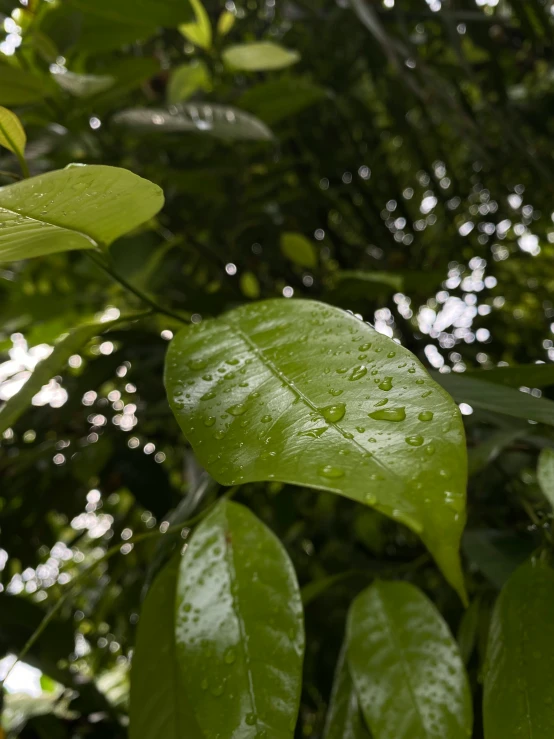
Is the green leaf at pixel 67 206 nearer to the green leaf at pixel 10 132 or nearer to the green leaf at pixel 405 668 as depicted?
the green leaf at pixel 10 132

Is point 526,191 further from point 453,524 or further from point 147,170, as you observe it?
point 453,524

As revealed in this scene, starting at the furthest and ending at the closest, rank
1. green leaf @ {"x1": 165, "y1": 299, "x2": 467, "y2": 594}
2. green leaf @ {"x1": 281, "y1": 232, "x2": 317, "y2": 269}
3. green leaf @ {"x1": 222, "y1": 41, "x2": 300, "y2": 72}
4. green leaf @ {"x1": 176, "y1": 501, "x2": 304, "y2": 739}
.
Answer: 1. green leaf @ {"x1": 281, "y1": 232, "x2": 317, "y2": 269}
2. green leaf @ {"x1": 222, "y1": 41, "x2": 300, "y2": 72}
3. green leaf @ {"x1": 176, "y1": 501, "x2": 304, "y2": 739}
4. green leaf @ {"x1": 165, "y1": 299, "x2": 467, "y2": 594}

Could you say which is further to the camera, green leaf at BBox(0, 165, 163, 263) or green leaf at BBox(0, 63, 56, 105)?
green leaf at BBox(0, 63, 56, 105)

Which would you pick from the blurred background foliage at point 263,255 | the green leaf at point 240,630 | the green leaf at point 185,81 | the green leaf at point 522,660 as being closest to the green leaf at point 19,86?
the blurred background foliage at point 263,255

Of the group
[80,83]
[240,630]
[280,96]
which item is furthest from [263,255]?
[240,630]

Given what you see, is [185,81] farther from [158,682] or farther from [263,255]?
[158,682]

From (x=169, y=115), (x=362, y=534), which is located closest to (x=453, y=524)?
(x=169, y=115)

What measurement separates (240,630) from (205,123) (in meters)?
0.51

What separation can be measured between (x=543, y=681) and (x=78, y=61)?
93 centimetres

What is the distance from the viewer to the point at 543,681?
0.84 ft

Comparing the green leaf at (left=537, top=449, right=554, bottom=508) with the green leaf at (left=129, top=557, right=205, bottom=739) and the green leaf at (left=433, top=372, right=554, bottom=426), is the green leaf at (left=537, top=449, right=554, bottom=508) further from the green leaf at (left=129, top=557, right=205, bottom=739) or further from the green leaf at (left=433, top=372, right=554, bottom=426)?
the green leaf at (left=129, top=557, right=205, bottom=739)

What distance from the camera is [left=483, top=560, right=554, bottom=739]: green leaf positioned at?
250 millimetres

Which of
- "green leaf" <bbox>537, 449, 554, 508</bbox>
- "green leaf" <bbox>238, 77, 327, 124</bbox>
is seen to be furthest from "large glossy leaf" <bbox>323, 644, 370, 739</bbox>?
"green leaf" <bbox>238, 77, 327, 124</bbox>

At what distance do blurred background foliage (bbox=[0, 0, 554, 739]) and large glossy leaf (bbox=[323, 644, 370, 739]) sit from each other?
89mm
